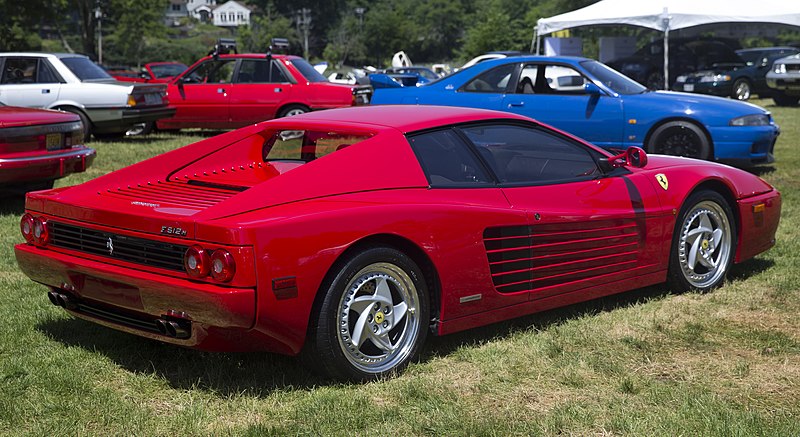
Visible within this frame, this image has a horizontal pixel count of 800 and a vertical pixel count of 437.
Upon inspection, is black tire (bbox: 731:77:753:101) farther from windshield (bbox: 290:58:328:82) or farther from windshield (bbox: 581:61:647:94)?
windshield (bbox: 581:61:647:94)

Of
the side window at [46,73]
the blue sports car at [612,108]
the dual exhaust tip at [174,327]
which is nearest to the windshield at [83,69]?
the side window at [46,73]

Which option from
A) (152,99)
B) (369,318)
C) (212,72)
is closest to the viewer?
(369,318)

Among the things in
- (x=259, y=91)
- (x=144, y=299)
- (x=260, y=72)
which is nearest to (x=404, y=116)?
(x=144, y=299)

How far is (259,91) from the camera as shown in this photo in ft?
50.0

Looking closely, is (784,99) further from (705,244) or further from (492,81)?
(705,244)

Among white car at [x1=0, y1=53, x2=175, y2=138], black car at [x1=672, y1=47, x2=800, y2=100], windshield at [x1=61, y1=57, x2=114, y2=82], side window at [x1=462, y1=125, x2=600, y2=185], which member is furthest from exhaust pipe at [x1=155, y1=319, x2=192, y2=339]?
black car at [x1=672, y1=47, x2=800, y2=100]

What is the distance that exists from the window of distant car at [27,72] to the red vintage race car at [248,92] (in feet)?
7.22

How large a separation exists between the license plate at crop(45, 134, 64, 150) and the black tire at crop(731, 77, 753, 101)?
63.9ft

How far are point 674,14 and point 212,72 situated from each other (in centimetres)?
859

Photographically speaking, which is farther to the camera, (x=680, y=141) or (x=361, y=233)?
(x=680, y=141)

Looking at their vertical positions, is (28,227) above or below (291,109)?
above

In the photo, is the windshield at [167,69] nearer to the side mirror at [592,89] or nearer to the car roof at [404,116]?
the side mirror at [592,89]

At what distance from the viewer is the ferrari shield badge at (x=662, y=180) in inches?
210

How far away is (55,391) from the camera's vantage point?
4.00 meters
